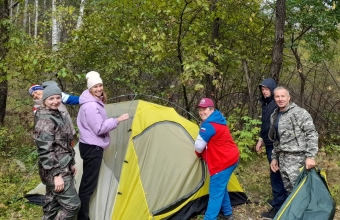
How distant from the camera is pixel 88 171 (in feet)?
12.2

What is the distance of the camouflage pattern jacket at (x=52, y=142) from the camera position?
121 inches

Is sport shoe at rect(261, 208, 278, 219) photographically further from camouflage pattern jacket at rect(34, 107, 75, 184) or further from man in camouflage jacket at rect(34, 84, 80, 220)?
camouflage pattern jacket at rect(34, 107, 75, 184)

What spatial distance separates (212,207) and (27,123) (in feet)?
20.5

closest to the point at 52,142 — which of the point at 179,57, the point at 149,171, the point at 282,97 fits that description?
the point at 149,171

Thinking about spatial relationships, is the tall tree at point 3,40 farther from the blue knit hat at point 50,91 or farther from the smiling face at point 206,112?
the smiling face at point 206,112

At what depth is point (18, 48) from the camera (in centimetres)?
594

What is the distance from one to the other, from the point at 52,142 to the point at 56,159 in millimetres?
172

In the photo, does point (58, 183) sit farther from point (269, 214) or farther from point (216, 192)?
point (269, 214)

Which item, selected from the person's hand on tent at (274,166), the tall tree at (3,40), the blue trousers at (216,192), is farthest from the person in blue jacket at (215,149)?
the tall tree at (3,40)

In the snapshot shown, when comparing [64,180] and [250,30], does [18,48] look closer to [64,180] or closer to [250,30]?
[64,180]

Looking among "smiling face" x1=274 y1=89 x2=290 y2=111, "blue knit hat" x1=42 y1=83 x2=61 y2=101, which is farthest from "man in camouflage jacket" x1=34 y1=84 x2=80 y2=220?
"smiling face" x1=274 y1=89 x2=290 y2=111

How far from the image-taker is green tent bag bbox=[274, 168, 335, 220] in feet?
10.3

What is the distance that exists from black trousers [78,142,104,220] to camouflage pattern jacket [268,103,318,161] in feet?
6.87

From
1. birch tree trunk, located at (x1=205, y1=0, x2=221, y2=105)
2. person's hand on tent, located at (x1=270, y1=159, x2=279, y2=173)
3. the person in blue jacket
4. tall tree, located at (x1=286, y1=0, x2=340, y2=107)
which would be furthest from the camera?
birch tree trunk, located at (x1=205, y1=0, x2=221, y2=105)
